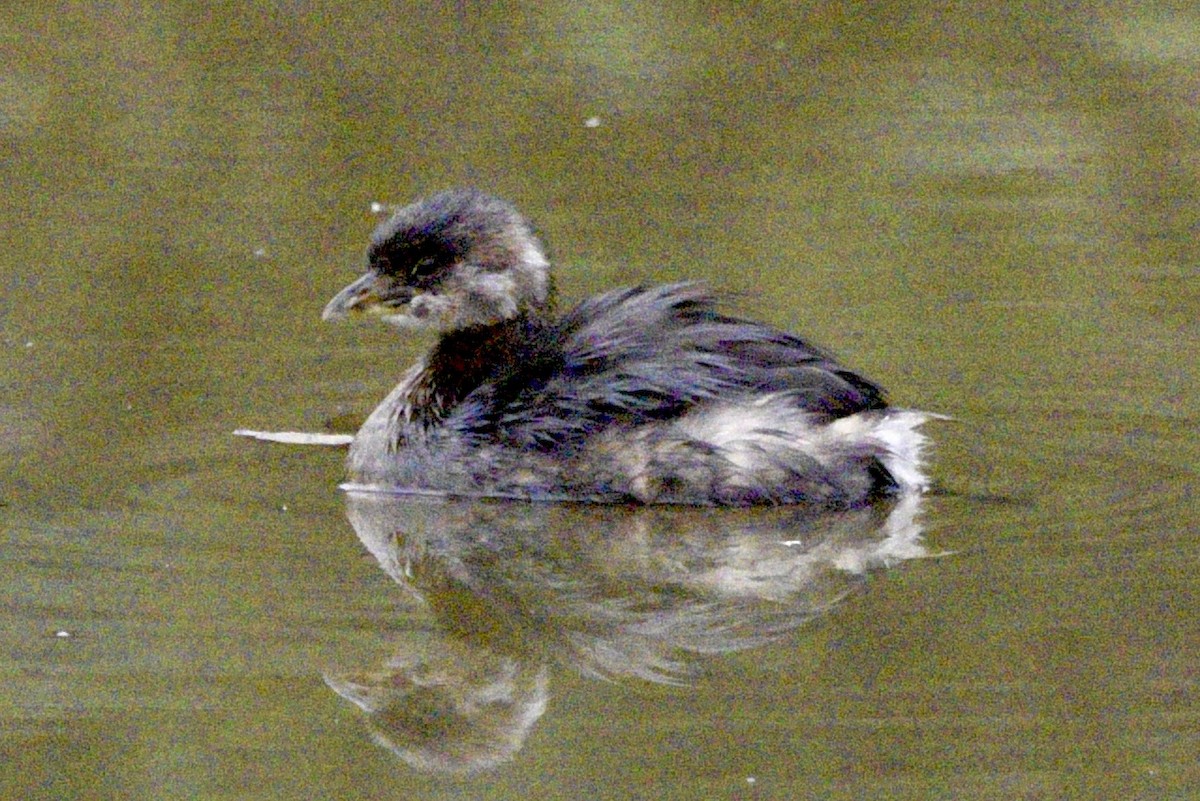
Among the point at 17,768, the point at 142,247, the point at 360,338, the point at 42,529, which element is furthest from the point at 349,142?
the point at 17,768

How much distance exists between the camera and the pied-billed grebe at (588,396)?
6414 mm

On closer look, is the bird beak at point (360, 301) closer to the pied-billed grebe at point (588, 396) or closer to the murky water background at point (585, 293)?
the pied-billed grebe at point (588, 396)

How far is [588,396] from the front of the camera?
655 cm

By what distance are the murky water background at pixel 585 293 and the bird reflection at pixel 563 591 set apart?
3cm

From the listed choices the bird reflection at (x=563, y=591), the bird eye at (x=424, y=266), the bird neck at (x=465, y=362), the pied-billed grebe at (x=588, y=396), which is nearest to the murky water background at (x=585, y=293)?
the bird reflection at (x=563, y=591)

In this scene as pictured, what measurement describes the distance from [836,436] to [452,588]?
1.16 meters

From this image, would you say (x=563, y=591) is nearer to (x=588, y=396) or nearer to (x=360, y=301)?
(x=588, y=396)

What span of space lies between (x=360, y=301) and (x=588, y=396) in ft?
3.04

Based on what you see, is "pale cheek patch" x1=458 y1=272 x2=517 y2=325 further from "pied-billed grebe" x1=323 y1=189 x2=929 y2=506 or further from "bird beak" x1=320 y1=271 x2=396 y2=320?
"bird beak" x1=320 y1=271 x2=396 y2=320

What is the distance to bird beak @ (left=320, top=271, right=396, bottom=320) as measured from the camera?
712 cm

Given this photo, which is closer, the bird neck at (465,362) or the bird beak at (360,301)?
the bird neck at (465,362)

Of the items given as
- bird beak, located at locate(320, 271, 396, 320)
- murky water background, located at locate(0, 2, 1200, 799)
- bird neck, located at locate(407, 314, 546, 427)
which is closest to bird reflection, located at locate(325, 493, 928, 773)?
murky water background, located at locate(0, 2, 1200, 799)

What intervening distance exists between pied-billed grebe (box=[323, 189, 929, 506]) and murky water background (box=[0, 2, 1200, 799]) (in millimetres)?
181

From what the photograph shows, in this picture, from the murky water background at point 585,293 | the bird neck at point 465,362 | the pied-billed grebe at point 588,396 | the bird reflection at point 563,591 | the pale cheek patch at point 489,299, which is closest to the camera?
the murky water background at point 585,293
